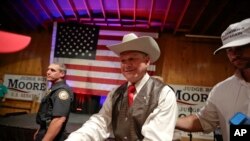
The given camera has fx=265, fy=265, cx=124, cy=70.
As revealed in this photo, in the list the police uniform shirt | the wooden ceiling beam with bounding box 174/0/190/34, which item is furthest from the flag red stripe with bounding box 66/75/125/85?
the police uniform shirt

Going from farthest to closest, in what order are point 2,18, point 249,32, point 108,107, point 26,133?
point 2,18
point 26,133
point 108,107
point 249,32

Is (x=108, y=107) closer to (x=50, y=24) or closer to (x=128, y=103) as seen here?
(x=128, y=103)

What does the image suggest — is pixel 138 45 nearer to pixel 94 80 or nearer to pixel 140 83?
pixel 140 83

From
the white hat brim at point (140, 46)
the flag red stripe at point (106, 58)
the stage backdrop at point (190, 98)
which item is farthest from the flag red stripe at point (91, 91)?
the white hat brim at point (140, 46)

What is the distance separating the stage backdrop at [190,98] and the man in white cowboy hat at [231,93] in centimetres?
412

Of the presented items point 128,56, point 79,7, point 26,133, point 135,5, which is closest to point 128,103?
point 128,56

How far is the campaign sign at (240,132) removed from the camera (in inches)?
30.9

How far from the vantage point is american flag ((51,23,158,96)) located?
570cm

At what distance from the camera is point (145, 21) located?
5.79 m

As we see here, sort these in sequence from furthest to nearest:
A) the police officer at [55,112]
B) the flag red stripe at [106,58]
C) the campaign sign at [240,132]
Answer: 1. the flag red stripe at [106,58]
2. the police officer at [55,112]
3. the campaign sign at [240,132]

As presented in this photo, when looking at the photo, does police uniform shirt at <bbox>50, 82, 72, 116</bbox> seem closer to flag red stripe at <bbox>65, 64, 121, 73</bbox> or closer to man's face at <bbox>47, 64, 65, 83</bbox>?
man's face at <bbox>47, 64, 65, 83</bbox>

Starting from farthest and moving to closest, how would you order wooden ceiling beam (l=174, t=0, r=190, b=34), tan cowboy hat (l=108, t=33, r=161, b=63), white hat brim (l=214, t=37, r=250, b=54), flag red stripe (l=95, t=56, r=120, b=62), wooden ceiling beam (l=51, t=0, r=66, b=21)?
flag red stripe (l=95, t=56, r=120, b=62) → wooden ceiling beam (l=51, t=0, r=66, b=21) → wooden ceiling beam (l=174, t=0, r=190, b=34) → tan cowboy hat (l=108, t=33, r=161, b=63) → white hat brim (l=214, t=37, r=250, b=54)

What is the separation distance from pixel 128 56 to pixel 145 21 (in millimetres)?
4241

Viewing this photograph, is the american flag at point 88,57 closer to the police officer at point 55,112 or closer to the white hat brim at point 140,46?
the police officer at point 55,112
